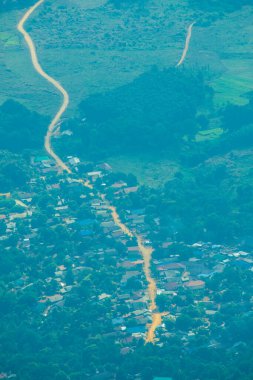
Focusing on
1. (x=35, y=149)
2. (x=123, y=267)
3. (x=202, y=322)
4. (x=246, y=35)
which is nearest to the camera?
(x=202, y=322)

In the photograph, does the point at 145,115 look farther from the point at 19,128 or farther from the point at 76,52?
the point at 76,52

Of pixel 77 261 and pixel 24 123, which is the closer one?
pixel 77 261

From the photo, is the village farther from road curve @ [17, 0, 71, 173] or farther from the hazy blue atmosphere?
road curve @ [17, 0, 71, 173]

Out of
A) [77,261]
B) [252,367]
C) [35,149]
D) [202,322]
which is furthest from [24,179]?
[252,367]

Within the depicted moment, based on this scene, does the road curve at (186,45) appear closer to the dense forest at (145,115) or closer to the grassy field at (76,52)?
the grassy field at (76,52)

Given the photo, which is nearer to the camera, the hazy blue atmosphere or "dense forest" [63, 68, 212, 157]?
the hazy blue atmosphere

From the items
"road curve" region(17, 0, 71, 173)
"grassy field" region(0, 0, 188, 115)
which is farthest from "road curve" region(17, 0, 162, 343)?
"grassy field" region(0, 0, 188, 115)

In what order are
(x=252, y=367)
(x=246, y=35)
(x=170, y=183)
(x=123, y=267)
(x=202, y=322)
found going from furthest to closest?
(x=246, y=35), (x=170, y=183), (x=123, y=267), (x=202, y=322), (x=252, y=367)

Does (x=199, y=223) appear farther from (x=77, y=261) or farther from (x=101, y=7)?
(x=101, y=7)
